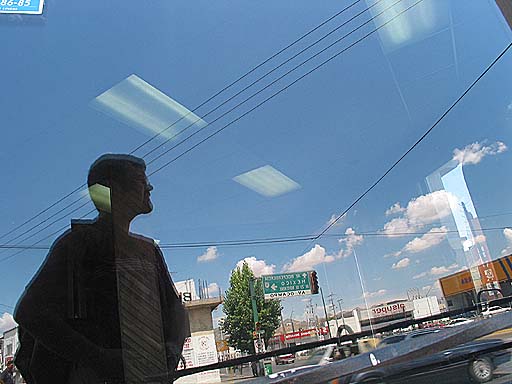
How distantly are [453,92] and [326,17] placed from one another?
0.43 metres

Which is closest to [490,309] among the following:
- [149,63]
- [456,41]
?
[456,41]

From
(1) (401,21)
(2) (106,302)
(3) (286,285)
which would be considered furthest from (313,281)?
(1) (401,21)

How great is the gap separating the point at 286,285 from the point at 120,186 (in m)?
0.40

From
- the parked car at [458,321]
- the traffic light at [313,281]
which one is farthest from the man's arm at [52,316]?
the parked car at [458,321]

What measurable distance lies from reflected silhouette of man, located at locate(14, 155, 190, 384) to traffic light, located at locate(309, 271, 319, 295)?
0.26m

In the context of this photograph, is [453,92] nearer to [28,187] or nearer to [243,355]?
[243,355]

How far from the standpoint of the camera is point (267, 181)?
3.64 feet

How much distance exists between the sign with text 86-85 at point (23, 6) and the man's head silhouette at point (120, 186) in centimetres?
34

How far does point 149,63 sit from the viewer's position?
101 centimetres

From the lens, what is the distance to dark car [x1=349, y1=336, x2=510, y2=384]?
0.68 meters

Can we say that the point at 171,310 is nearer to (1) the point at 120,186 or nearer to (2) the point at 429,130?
(1) the point at 120,186

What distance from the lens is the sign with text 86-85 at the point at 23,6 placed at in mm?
850

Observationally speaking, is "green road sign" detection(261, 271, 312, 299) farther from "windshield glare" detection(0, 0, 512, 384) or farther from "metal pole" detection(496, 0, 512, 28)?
"metal pole" detection(496, 0, 512, 28)

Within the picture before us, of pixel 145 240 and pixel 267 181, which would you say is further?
pixel 267 181
